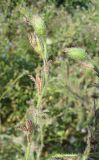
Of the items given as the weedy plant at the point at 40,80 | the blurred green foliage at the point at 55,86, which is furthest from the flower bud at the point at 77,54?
the blurred green foliage at the point at 55,86

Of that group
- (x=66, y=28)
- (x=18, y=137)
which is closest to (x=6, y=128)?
(x=18, y=137)

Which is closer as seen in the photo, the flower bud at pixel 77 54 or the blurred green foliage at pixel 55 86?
the flower bud at pixel 77 54

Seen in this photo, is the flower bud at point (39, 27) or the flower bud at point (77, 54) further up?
the flower bud at point (39, 27)

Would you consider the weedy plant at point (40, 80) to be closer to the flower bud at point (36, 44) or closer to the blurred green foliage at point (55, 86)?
the flower bud at point (36, 44)

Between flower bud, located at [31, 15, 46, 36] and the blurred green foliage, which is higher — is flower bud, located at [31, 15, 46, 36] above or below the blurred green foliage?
above

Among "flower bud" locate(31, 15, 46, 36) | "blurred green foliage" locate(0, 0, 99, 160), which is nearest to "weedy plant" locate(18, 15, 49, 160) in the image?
"flower bud" locate(31, 15, 46, 36)

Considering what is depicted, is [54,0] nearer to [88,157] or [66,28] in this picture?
[88,157]

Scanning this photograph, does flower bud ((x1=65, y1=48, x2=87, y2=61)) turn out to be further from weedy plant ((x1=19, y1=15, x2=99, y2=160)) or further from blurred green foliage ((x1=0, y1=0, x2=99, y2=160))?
blurred green foliage ((x1=0, y1=0, x2=99, y2=160))

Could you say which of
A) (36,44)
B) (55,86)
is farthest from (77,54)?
(55,86)

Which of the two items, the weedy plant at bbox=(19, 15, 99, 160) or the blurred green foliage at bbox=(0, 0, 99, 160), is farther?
the blurred green foliage at bbox=(0, 0, 99, 160)

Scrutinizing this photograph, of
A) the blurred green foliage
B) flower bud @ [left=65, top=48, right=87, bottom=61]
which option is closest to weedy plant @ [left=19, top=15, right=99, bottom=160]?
flower bud @ [left=65, top=48, right=87, bottom=61]

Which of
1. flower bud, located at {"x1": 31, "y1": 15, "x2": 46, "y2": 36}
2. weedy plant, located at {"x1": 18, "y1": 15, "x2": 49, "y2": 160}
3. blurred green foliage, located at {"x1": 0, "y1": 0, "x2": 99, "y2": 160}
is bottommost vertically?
blurred green foliage, located at {"x1": 0, "y1": 0, "x2": 99, "y2": 160}
